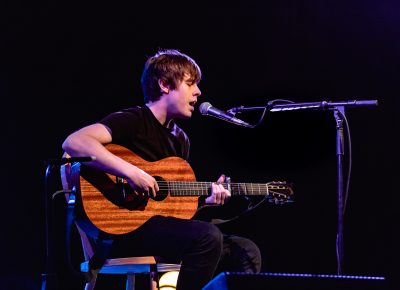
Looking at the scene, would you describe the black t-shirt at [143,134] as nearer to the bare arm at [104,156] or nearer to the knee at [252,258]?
the bare arm at [104,156]

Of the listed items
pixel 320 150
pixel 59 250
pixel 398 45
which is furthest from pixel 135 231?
pixel 398 45

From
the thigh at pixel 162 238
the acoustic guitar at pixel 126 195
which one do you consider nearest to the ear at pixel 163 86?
the acoustic guitar at pixel 126 195

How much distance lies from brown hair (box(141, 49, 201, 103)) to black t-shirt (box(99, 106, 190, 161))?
0.19 m

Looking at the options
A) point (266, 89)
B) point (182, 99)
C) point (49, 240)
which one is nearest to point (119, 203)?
point (49, 240)

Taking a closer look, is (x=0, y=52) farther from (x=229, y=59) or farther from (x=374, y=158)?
(x=374, y=158)

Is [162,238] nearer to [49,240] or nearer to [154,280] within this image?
[154,280]

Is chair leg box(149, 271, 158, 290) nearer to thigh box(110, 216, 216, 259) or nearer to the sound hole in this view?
thigh box(110, 216, 216, 259)

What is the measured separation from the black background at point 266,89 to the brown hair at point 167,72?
1135 millimetres

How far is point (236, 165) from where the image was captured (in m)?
5.02

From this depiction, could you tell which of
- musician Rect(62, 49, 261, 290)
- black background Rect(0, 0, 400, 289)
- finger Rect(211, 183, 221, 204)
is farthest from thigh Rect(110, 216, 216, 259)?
black background Rect(0, 0, 400, 289)

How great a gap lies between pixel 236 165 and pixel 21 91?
195 centimetres

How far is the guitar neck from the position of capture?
3.22 metres

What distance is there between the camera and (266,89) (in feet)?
16.6

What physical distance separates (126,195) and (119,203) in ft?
0.21
